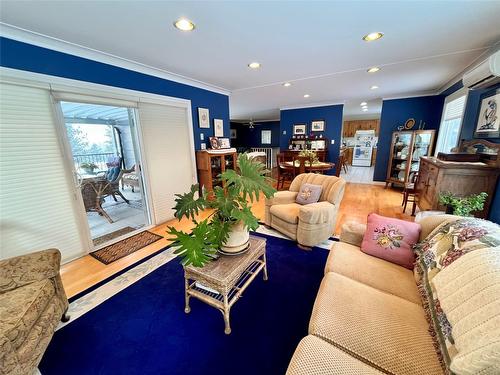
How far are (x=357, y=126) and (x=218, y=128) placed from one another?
837 cm

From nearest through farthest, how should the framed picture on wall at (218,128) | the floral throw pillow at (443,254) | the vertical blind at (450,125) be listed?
the floral throw pillow at (443,254), the vertical blind at (450,125), the framed picture on wall at (218,128)

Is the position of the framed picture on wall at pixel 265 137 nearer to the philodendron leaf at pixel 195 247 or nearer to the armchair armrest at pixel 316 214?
the armchair armrest at pixel 316 214

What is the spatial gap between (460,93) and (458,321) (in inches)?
174

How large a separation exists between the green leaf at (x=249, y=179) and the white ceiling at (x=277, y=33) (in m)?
1.19

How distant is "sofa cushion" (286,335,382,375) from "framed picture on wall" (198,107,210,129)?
365 centimetres

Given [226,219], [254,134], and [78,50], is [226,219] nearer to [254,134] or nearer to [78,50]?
[78,50]

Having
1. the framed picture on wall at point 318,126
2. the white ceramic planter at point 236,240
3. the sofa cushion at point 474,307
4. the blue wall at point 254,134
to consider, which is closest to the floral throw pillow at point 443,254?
the sofa cushion at point 474,307

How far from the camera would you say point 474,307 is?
32.5 inches

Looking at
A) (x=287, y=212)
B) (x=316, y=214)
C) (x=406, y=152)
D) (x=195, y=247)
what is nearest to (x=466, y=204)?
(x=316, y=214)

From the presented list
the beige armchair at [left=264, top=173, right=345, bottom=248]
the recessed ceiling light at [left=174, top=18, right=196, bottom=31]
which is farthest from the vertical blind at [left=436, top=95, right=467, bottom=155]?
the recessed ceiling light at [left=174, top=18, right=196, bottom=31]

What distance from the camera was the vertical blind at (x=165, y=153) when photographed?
9.60 ft

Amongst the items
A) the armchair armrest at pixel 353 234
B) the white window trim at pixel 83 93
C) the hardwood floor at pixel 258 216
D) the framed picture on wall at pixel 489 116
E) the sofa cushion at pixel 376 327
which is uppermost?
the white window trim at pixel 83 93

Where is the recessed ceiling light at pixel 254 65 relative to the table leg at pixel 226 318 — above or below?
above

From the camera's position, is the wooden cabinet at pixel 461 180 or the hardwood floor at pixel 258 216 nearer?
the hardwood floor at pixel 258 216
